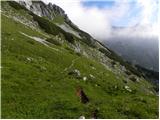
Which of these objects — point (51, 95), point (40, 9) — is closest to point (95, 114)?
point (51, 95)

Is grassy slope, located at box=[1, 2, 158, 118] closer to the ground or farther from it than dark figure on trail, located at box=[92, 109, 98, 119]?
farther from it

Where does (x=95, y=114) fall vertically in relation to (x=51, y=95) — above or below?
below

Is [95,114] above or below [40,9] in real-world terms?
below

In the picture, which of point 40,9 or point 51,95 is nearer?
point 51,95

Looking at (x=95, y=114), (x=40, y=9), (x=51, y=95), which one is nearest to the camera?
(x=95, y=114)

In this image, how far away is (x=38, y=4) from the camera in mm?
179875

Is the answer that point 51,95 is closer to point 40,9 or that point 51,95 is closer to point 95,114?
point 95,114

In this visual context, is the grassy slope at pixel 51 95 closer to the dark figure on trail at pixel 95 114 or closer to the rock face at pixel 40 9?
the dark figure on trail at pixel 95 114

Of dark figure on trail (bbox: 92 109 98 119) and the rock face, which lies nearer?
dark figure on trail (bbox: 92 109 98 119)

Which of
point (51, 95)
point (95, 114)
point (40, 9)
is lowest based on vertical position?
point (95, 114)

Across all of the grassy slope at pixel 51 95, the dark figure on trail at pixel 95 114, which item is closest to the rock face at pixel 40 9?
the grassy slope at pixel 51 95

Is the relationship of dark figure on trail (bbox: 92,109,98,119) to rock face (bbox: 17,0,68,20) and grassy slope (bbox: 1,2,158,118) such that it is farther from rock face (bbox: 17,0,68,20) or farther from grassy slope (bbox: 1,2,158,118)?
rock face (bbox: 17,0,68,20)

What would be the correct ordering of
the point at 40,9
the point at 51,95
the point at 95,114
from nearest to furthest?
the point at 95,114
the point at 51,95
the point at 40,9

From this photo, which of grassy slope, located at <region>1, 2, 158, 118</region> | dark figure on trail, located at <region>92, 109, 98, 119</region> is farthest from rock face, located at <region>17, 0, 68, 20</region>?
dark figure on trail, located at <region>92, 109, 98, 119</region>
